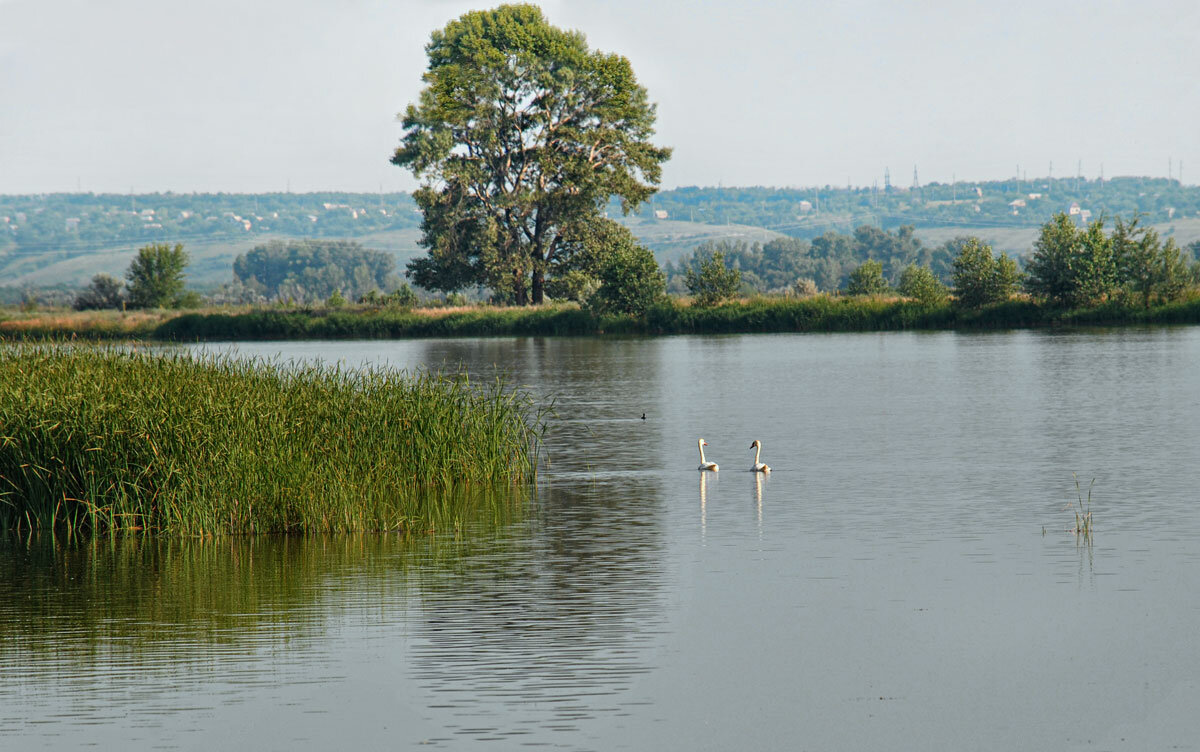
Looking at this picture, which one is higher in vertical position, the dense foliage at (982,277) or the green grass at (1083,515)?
the dense foliage at (982,277)

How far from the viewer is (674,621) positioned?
11.1 meters

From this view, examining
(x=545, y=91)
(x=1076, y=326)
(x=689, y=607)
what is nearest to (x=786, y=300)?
(x=1076, y=326)

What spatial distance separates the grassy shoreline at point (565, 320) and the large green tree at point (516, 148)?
5.97m

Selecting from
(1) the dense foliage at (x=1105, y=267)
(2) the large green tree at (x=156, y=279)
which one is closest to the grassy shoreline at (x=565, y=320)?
(1) the dense foliage at (x=1105, y=267)

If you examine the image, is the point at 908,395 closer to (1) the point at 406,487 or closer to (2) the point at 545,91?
(1) the point at 406,487

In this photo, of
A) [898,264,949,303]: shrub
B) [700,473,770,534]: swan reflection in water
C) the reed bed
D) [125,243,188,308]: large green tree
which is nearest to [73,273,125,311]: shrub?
[125,243,188,308]: large green tree

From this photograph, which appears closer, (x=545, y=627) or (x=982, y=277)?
(x=545, y=627)

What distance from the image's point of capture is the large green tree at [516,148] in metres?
80.0

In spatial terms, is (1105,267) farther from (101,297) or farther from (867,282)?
(101,297)

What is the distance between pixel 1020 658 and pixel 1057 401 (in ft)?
74.1

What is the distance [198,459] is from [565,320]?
60.9 metres

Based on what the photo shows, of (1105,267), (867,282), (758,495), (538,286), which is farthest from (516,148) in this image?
(758,495)

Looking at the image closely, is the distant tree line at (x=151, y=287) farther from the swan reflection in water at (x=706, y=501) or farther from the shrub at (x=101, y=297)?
the swan reflection in water at (x=706, y=501)

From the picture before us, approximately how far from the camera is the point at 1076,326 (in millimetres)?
70438
